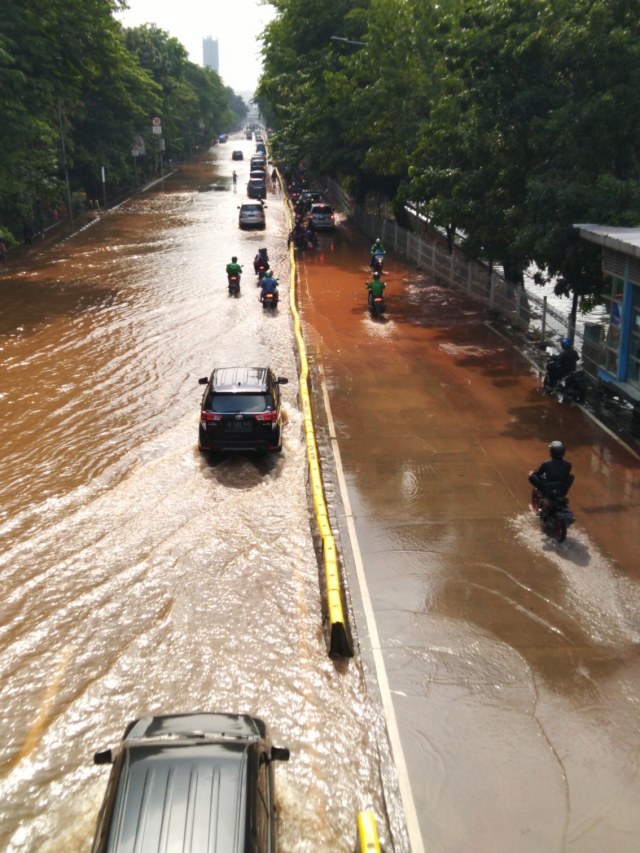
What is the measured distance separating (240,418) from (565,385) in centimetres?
819

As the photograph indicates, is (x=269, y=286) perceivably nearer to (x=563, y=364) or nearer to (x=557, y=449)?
(x=563, y=364)

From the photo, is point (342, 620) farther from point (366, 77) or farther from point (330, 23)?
point (330, 23)

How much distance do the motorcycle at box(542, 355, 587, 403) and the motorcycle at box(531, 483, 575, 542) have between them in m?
7.09

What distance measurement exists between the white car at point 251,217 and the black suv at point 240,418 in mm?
35652

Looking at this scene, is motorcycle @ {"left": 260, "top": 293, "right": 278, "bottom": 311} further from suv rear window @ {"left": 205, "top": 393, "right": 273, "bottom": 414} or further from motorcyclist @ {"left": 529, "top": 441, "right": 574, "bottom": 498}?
motorcyclist @ {"left": 529, "top": 441, "right": 574, "bottom": 498}

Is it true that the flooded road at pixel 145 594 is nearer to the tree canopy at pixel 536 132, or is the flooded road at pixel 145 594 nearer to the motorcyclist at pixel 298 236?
the tree canopy at pixel 536 132

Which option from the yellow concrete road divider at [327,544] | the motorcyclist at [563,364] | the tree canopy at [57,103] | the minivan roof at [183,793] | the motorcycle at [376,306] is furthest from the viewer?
the tree canopy at [57,103]

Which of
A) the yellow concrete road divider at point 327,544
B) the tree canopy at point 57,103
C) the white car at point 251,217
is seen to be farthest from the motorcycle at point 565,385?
the white car at point 251,217

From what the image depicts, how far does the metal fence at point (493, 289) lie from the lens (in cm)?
2148

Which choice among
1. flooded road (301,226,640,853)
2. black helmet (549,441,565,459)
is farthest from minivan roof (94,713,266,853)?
black helmet (549,441,565,459)

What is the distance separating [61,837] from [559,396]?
1551 centimetres

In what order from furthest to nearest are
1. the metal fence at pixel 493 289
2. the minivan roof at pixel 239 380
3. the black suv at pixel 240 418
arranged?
the metal fence at pixel 493 289 → the minivan roof at pixel 239 380 → the black suv at pixel 240 418

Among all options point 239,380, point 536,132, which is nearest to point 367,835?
point 239,380

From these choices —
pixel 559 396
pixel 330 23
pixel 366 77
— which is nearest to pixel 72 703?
pixel 559 396
